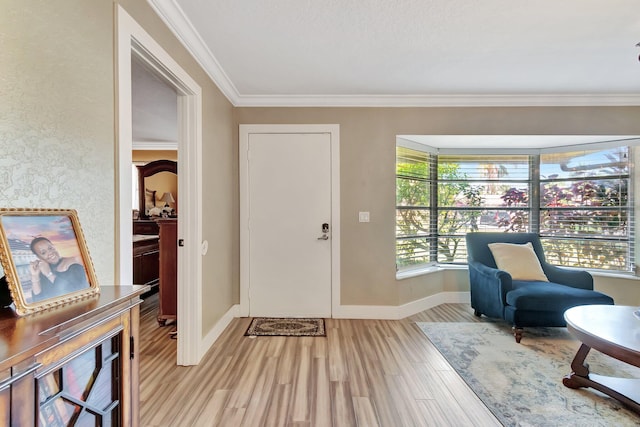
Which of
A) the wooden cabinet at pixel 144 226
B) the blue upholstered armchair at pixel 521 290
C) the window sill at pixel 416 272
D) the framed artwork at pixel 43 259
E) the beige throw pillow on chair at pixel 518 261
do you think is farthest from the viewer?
the wooden cabinet at pixel 144 226

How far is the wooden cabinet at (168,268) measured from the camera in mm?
2855

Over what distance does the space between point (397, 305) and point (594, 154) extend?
9.87 feet

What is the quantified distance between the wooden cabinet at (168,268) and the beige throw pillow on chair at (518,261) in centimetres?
333

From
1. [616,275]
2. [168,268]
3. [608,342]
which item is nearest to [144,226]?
[168,268]

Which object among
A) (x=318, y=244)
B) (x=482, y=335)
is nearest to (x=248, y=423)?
(x=318, y=244)

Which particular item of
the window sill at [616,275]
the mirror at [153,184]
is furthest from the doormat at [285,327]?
the window sill at [616,275]

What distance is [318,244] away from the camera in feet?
10.9

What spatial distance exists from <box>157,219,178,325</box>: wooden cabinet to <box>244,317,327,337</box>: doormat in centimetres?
79

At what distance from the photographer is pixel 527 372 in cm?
221

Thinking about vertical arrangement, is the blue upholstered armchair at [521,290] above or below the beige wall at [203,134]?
below

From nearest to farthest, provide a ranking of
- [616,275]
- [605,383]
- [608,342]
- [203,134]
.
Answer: [608,342] < [605,383] < [203,134] < [616,275]

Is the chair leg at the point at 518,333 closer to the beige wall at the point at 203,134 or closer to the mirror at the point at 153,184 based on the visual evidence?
the beige wall at the point at 203,134

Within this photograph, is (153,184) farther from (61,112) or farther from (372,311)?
(61,112)

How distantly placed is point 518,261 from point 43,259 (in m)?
3.74
